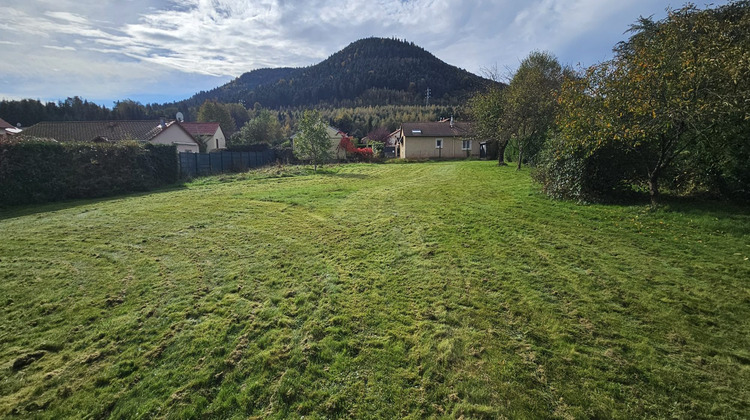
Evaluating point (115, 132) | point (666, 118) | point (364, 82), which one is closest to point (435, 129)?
point (666, 118)

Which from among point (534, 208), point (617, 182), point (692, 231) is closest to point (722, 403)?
point (692, 231)

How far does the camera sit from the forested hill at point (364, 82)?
342 ft

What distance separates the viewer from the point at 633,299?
13.1ft

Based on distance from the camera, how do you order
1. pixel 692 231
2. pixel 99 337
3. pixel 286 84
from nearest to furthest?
1. pixel 99 337
2. pixel 692 231
3. pixel 286 84

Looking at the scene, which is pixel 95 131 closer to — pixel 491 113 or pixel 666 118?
pixel 491 113

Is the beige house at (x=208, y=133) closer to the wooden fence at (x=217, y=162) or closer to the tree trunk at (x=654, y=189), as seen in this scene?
the wooden fence at (x=217, y=162)

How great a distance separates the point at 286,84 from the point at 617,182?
416 feet

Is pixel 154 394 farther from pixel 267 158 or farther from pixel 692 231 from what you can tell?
pixel 267 158

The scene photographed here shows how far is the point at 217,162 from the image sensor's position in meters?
24.2

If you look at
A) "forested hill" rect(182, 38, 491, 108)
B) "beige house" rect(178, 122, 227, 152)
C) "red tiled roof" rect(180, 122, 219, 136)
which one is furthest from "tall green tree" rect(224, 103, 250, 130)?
"beige house" rect(178, 122, 227, 152)

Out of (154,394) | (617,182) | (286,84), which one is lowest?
(154,394)

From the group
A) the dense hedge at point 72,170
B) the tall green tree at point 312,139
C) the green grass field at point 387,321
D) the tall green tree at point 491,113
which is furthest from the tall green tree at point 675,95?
the dense hedge at point 72,170

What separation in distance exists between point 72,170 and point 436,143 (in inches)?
1230

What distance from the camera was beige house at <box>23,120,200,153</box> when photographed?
27688 mm
